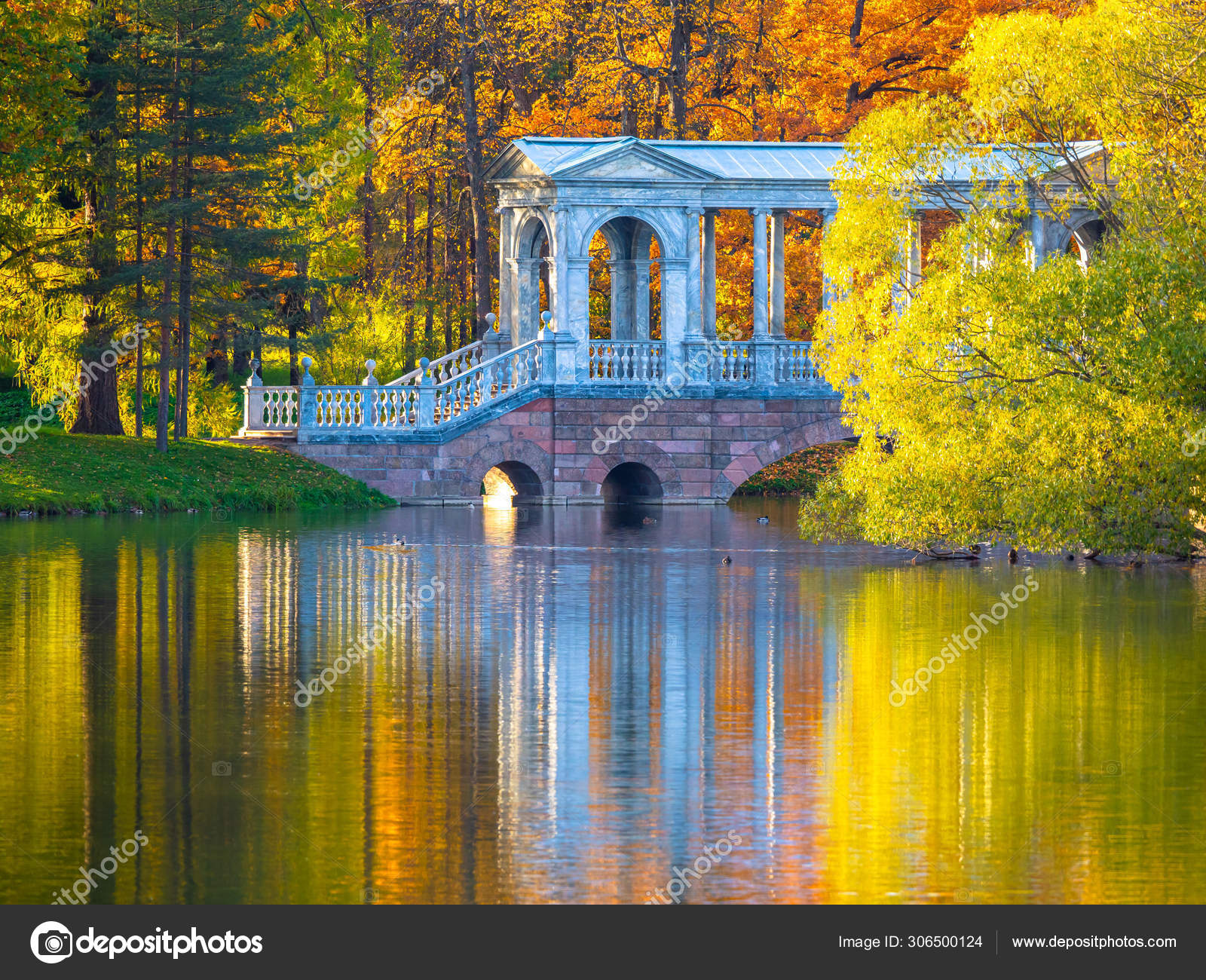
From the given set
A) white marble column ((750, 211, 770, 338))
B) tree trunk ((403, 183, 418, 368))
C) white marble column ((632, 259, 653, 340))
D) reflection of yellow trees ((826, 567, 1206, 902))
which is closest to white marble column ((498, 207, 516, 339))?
white marble column ((632, 259, 653, 340))

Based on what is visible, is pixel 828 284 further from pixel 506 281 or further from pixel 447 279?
pixel 447 279

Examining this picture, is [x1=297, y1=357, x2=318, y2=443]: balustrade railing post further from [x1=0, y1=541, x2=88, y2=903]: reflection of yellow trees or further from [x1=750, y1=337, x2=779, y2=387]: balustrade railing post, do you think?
[x1=0, y1=541, x2=88, y2=903]: reflection of yellow trees

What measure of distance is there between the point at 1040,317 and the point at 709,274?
20.7 metres

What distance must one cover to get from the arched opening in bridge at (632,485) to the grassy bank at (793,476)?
607 cm

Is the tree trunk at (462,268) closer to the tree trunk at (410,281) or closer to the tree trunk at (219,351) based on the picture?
the tree trunk at (410,281)

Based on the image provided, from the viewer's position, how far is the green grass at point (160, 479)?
36.2m

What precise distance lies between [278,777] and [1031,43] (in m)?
18.8

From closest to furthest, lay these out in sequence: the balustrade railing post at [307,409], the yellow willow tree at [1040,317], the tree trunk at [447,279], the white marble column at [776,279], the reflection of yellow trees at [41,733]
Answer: the reflection of yellow trees at [41,733]
the yellow willow tree at [1040,317]
the balustrade railing post at [307,409]
the white marble column at [776,279]
the tree trunk at [447,279]

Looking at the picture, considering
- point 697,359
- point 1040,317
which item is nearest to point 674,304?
point 697,359

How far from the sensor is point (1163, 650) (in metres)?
17.0

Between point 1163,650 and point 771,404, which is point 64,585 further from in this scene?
point 771,404

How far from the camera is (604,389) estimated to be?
41.1m

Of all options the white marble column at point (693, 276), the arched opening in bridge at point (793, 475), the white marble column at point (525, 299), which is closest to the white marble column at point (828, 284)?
the white marble column at point (693, 276)
